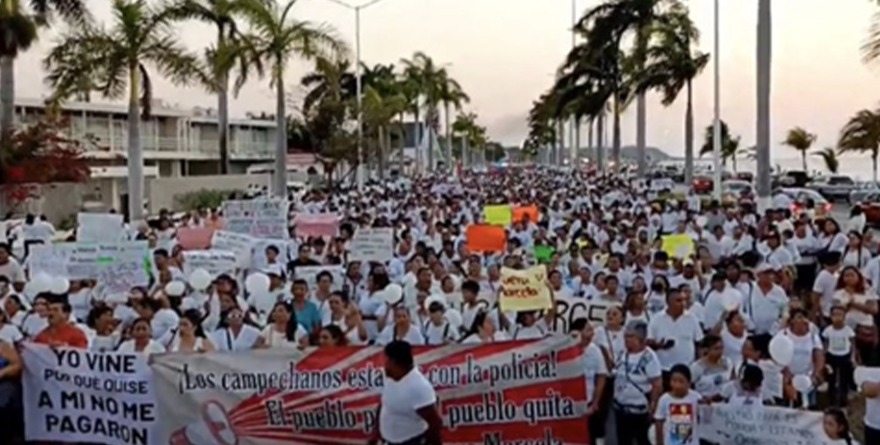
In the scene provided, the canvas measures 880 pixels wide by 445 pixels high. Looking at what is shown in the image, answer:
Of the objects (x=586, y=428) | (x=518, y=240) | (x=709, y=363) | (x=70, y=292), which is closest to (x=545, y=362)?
(x=586, y=428)

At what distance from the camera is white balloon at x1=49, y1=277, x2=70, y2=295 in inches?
477

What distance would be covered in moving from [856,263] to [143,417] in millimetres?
9391

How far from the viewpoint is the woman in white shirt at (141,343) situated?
9.77 metres

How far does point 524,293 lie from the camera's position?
39.9ft

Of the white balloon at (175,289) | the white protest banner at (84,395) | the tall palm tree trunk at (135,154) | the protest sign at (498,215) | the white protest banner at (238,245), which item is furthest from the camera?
the tall palm tree trunk at (135,154)

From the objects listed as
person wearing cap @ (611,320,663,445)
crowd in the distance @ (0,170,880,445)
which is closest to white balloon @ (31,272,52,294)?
crowd in the distance @ (0,170,880,445)

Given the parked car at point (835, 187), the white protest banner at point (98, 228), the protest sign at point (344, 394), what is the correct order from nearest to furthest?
the protest sign at point (344, 394) < the white protest banner at point (98, 228) < the parked car at point (835, 187)

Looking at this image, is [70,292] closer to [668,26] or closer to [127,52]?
[127,52]

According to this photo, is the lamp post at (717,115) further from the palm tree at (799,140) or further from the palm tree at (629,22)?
the palm tree at (799,140)

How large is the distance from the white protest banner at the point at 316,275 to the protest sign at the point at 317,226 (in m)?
7.18

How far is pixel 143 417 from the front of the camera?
9.36 m

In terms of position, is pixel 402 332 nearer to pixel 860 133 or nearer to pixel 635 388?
pixel 635 388

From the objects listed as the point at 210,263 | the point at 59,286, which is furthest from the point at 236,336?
the point at 210,263

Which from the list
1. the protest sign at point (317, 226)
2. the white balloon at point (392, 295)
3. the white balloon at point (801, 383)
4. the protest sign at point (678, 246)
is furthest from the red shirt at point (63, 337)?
the protest sign at point (317, 226)
